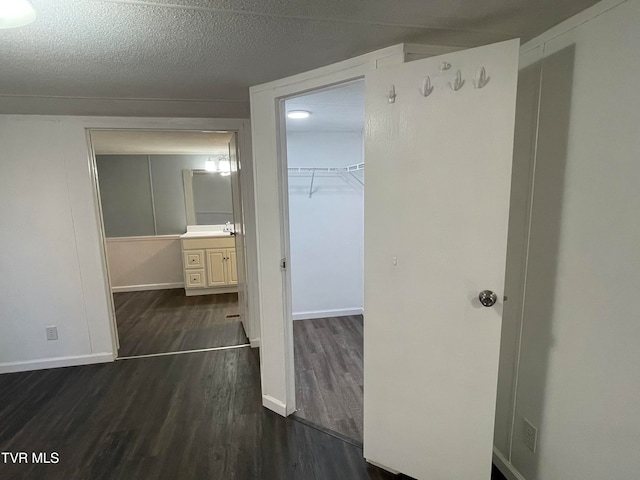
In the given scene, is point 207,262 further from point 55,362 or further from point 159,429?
point 159,429

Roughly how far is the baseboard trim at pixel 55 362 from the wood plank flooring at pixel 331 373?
1698 mm

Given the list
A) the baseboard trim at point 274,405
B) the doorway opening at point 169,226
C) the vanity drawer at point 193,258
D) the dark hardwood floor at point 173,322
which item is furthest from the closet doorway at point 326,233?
the vanity drawer at point 193,258

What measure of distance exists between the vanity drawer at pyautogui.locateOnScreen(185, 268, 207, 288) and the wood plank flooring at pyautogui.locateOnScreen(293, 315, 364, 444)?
1.77 meters

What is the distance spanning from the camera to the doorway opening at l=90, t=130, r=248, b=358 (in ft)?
14.4

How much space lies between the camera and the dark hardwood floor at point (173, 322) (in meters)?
3.11

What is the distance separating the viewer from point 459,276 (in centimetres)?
129

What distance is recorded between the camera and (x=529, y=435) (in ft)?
4.72

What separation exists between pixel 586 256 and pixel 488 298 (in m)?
0.36

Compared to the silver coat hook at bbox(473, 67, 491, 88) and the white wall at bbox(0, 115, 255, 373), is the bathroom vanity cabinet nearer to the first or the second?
the white wall at bbox(0, 115, 255, 373)

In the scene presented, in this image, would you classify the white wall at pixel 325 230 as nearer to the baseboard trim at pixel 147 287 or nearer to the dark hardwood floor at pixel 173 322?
the dark hardwood floor at pixel 173 322

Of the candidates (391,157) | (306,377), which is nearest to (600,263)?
(391,157)

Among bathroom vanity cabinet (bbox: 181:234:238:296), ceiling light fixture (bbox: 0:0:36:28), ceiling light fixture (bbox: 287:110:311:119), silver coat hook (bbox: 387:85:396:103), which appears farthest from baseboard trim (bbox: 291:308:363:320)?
ceiling light fixture (bbox: 0:0:36:28)

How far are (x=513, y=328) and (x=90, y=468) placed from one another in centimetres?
229

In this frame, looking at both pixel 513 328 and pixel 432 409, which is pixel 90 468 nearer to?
pixel 432 409
